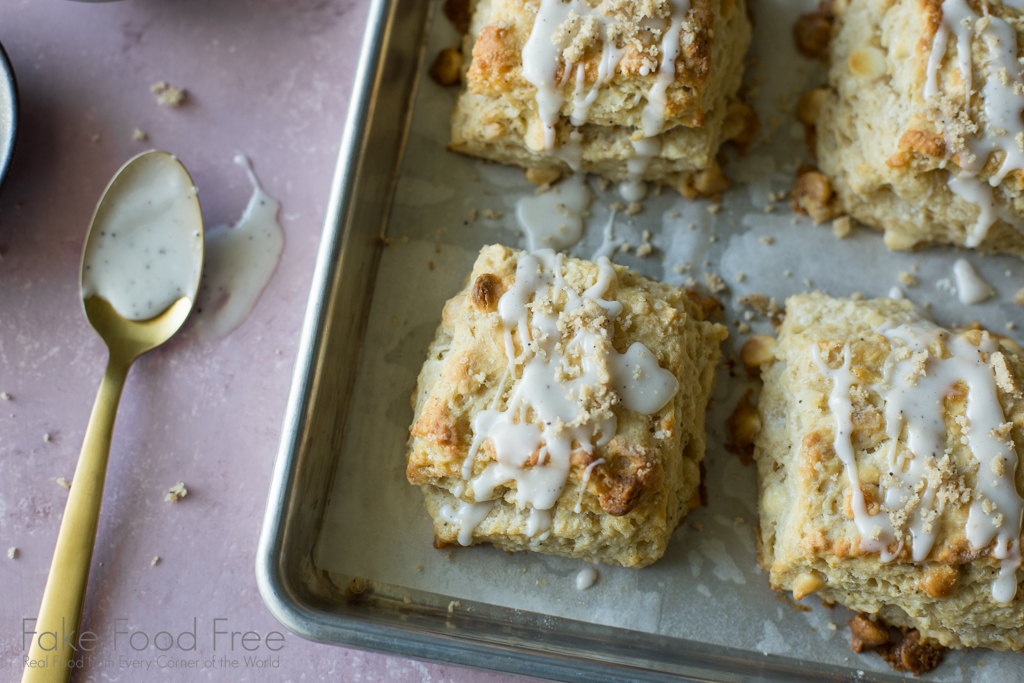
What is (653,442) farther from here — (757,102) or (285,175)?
(285,175)

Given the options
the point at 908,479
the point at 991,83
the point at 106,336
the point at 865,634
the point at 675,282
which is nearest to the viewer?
the point at 908,479

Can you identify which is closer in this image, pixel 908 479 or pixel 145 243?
pixel 908 479

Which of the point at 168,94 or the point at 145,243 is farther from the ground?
the point at 168,94

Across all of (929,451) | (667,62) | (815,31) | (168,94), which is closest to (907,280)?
(929,451)

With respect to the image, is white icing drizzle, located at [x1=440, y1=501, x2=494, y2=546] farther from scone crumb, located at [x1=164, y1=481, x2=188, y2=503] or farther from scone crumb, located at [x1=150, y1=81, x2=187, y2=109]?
scone crumb, located at [x1=150, y1=81, x2=187, y2=109]

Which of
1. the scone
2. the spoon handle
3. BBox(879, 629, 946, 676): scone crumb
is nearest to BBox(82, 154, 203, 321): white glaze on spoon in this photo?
the spoon handle

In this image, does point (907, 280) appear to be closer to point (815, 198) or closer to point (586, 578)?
point (815, 198)

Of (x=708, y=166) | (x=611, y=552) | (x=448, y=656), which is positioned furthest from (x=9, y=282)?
(x=708, y=166)

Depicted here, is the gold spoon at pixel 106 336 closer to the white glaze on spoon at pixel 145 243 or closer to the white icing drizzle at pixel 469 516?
the white glaze on spoon at pixel 145 243
